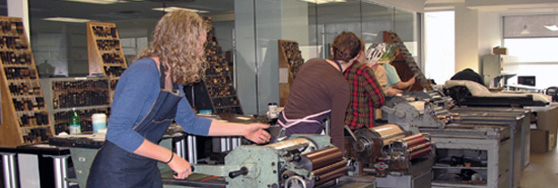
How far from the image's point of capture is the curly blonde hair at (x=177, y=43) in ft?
6.00

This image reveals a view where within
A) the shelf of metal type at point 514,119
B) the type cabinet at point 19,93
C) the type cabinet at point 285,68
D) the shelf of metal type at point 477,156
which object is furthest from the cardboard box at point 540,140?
the type cabinet at point 19,93

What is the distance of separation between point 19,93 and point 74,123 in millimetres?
407

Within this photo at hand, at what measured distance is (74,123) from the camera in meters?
3.77

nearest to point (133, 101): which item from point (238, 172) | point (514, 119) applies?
point (238, 172)

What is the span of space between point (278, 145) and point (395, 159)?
1.18 m

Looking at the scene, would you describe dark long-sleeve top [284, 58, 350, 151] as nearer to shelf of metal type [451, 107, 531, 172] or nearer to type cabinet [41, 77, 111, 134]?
type cabinet [41, 77, 111, 134]

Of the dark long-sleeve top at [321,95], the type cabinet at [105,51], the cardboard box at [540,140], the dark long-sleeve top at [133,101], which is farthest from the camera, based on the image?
the cardboard box at [540,140]

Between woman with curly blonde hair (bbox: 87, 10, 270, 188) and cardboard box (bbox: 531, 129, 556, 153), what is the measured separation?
622cm

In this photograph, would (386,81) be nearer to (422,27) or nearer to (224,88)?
(224,88)

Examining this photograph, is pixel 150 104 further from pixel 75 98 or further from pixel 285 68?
pixel 285 68

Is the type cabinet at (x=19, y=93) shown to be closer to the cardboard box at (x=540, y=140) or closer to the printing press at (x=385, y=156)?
the printing press at (x=385, y=156)

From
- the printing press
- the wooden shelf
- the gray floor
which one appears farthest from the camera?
the wooden shelf

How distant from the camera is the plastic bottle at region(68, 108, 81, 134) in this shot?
3660 mm

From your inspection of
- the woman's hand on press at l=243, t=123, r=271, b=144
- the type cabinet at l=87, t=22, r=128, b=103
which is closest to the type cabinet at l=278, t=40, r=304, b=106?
the type cabinet at l=87, t=22, r=128, b=103
